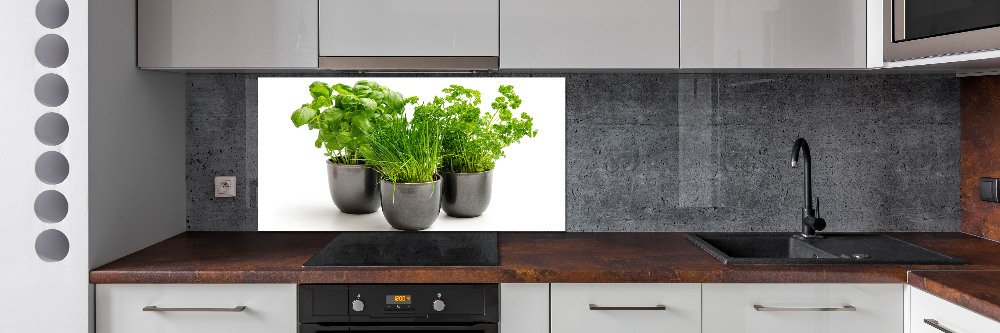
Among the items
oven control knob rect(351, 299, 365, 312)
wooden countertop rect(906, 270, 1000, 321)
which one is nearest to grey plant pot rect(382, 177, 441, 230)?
oven control knob rect(351, 299, 365, 312)

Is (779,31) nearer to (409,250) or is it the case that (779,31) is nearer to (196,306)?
(409,250)

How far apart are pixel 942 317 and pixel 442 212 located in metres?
1.48

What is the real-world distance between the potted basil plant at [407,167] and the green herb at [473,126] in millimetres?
55

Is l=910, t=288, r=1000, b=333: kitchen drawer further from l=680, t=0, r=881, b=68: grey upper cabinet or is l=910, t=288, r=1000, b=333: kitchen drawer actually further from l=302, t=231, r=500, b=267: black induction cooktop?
l=302, t=231, r=500, b=267: black induction cooktop

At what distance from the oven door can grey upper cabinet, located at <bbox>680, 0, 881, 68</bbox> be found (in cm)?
99

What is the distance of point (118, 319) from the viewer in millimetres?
1730

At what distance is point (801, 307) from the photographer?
1703mm

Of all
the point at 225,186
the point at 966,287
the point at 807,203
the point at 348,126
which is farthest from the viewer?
the point at 225,186

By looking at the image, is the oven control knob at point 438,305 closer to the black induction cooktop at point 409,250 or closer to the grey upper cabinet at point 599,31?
the black induction cooktop at point 409,250

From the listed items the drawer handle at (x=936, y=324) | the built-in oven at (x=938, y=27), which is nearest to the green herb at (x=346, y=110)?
the built-in oven at (x=938, y=27)
